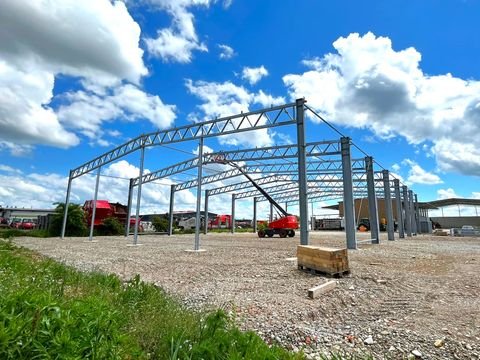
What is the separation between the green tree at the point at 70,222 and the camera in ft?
101

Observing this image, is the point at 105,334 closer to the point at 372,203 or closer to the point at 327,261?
the point at 327,261

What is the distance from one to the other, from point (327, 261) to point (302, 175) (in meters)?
6.39

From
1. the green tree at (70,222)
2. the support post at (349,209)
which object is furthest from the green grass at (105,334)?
the green tree at (70,222)

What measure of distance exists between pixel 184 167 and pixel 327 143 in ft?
41.9

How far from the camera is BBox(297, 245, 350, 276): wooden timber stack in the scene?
8055 mm

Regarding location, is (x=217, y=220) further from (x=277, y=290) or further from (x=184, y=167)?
(x=277, y=290)

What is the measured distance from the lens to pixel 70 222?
30922 mm

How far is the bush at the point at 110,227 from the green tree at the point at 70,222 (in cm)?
223

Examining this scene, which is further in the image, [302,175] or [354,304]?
[302,175]

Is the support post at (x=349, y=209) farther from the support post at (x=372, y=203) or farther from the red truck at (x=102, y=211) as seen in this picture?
the red truck at (x=102, y=211)

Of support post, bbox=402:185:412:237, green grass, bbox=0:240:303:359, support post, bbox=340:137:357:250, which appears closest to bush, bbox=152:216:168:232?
support post, bbox=402:185:412:237

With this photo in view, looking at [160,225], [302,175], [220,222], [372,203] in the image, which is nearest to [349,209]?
[302,175]

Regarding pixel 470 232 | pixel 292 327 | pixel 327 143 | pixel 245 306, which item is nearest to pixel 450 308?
pixel 292 327

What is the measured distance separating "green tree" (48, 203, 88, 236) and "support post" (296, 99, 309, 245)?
25993 millimetres
